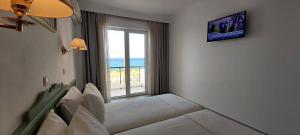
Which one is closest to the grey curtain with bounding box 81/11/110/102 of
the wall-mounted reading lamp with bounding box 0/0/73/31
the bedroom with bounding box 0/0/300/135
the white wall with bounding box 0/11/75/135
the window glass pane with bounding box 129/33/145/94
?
the bedroom with bounding box 0/0/300/135

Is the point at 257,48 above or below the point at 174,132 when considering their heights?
above

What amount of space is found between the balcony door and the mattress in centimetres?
191

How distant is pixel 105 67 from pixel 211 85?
2552mm

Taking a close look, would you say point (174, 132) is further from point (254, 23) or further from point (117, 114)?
point (254, 23)

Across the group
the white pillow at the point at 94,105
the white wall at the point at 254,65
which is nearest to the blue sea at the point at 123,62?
the white wall at the point at 254,65

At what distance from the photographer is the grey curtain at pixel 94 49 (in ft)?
10.8

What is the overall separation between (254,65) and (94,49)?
3.29 metres

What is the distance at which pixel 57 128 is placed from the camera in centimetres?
93

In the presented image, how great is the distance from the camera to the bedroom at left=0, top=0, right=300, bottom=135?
0.89 meters

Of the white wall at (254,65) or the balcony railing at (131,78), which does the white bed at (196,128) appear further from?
the balcony railing at (131,78)

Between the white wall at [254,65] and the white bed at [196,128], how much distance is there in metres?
0.94

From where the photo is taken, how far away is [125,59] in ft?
12.9

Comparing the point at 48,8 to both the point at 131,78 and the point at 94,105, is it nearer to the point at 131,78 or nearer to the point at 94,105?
the point at 94,105

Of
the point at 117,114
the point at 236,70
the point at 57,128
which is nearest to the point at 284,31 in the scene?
the point at 236,70
